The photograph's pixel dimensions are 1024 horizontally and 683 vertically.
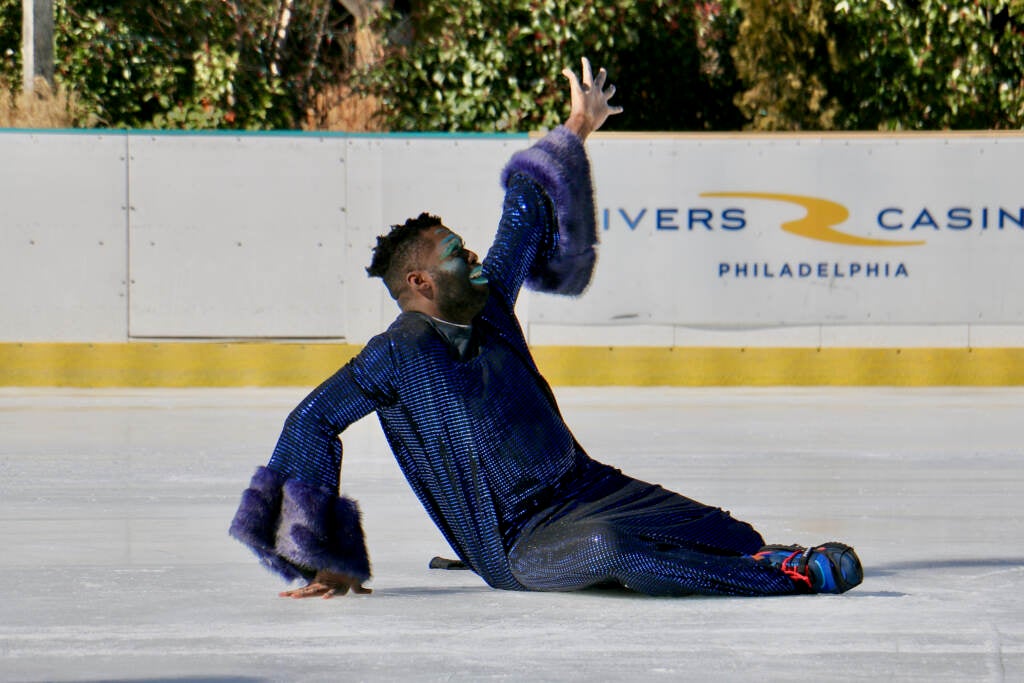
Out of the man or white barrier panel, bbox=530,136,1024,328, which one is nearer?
the man

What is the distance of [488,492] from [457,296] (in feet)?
1.88

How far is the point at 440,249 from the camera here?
563cm

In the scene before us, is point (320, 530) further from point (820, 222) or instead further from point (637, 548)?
point (820, 222)

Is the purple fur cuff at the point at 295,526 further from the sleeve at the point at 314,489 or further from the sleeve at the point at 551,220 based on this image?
the sleeve at the point at 551,220

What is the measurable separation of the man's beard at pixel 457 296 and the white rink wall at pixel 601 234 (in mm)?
8191

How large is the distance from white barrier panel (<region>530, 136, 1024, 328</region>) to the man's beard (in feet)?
26.9

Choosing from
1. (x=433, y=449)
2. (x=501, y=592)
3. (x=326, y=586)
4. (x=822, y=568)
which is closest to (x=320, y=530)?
(x=326, y=586)

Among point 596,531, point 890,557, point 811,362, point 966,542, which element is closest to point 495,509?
point 596,531

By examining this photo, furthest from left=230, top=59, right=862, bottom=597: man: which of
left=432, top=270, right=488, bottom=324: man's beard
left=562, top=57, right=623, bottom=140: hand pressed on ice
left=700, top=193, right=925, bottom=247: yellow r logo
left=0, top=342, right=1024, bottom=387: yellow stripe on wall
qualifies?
left=700, top=193, right=925, bottom=247: yellow r logo

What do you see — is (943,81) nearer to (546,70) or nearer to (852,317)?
(546,70)

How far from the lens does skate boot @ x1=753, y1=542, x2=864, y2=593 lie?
18.6 feet

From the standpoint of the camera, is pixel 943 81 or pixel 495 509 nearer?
pixel 495 509

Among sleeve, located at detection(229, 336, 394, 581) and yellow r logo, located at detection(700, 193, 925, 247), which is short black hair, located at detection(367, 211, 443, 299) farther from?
yellow r logo, located at detection(700, 193, 925, 247)

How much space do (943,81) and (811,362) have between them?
5085 millimetres
